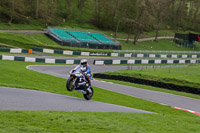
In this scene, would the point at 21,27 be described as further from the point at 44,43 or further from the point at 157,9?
the point at 157,9

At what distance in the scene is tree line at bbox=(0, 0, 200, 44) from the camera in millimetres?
67562

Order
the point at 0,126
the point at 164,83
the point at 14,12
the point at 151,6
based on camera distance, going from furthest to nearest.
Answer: the point at 151,6 < the point at 14,12 < the point at 164,83 < the point at 0,126

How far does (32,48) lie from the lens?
1961 inches

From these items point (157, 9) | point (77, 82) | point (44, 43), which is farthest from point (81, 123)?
point (157, 9)

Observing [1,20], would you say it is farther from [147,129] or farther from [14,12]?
[147,129]

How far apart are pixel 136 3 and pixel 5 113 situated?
79510mm

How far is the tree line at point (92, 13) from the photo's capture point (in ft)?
222

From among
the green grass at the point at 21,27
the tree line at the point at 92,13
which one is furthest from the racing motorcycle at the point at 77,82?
the tree line at the point at 92,13

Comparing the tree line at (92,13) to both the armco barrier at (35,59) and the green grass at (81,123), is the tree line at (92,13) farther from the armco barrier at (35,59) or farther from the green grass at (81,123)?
the green grass at (81,123)

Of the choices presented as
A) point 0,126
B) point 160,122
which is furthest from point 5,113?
point 160,122

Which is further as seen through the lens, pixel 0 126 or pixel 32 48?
pixel 32 48

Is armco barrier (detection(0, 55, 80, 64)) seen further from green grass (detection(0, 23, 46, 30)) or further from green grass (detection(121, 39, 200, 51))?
green grass (detection(121, 39, 200, 51))

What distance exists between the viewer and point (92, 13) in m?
89.2

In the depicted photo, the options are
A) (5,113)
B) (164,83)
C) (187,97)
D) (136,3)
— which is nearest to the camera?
(5,113)
